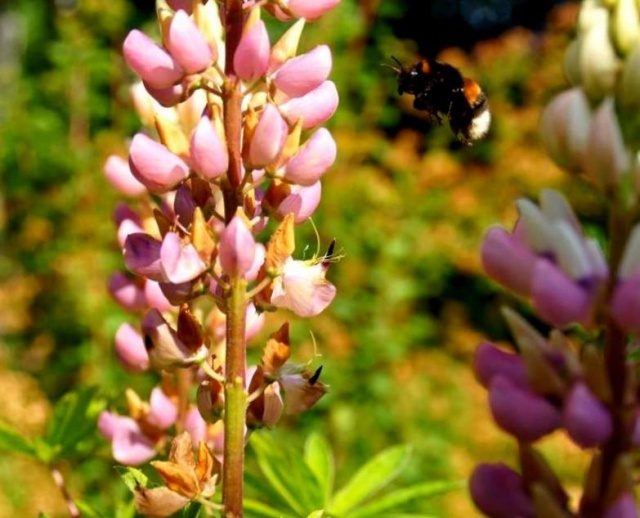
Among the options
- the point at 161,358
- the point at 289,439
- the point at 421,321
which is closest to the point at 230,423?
the point at 161,358

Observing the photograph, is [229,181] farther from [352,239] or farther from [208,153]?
[352,239]

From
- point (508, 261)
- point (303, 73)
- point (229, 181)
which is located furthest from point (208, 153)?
point (508, 261)

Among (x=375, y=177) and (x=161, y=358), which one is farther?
(x=375, y=177)

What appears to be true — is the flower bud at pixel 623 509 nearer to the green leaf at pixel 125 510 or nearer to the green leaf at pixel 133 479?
the green leaf at pixel 133 479

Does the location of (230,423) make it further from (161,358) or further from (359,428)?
(359,428)

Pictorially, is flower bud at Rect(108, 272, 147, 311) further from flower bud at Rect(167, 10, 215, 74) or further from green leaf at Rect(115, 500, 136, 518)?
flower bud at Rect(167, 10, 215, 74)

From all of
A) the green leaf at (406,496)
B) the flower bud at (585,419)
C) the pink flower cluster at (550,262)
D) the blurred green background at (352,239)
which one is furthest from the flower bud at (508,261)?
the blurred green background at (352,239)
